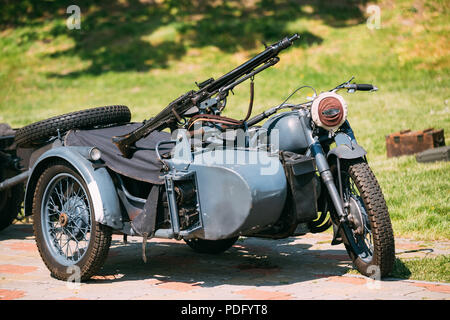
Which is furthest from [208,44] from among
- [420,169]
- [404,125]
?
[420,169]

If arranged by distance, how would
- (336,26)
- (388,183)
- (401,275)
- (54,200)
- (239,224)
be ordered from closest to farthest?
1. (239,224)
2. (401,275)
3. (54,200)
4. (388,183)
5. (336,26)

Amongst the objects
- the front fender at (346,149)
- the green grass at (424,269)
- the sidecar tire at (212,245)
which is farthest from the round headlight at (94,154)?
the green grass at (424,269)

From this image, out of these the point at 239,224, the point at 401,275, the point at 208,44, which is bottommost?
the point at 401,275

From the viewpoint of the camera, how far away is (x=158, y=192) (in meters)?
5.54

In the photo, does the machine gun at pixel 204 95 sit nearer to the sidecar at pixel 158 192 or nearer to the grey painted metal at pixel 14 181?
the sidecar at pixel 158 192

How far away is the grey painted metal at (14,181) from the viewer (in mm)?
6973

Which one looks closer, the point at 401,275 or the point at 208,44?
the point at 401,275

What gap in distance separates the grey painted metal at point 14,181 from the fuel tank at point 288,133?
2606mm

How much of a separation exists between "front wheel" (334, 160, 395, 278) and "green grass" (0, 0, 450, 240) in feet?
16.1

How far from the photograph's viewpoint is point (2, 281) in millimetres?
5758

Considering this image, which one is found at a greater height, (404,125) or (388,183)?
(404,125)

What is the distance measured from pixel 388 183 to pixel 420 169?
2.66 ft

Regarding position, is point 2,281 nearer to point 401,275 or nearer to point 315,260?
point 315,260

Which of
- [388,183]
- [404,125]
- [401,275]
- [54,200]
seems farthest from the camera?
[404,125]
